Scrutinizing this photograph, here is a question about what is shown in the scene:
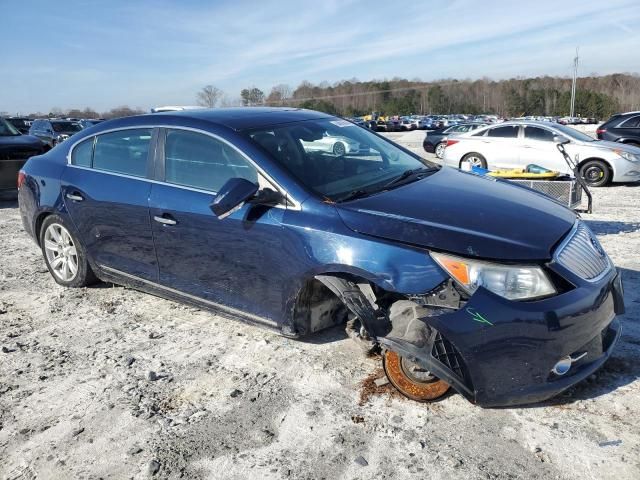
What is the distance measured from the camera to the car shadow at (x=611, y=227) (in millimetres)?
6866

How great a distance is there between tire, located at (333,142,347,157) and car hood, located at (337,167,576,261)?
614 mm

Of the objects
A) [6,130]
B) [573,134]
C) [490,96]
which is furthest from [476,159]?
[490,96]

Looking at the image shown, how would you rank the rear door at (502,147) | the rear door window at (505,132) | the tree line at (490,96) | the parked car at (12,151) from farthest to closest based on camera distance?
the tree line at (490,96)
the rear door window at (505,132)
the rear door at (502,147)
the parked car at (12,151)

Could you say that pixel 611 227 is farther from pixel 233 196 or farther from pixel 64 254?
pixel 64 254

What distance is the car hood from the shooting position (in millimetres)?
2797

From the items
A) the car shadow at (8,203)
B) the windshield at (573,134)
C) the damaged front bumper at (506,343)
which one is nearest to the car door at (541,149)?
the windshield at (573,134)

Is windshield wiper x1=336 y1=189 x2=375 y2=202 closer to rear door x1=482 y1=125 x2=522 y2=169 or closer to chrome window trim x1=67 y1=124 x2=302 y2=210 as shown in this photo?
chrome window trim x1=67 y1=124 x2=302 y2=210

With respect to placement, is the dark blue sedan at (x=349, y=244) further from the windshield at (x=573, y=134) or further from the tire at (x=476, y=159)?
the windshield at (x=573, y=134)

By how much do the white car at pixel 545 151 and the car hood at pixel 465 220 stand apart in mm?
8778

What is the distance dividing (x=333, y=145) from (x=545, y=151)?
9115mm

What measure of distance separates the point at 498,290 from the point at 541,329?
0.27 m

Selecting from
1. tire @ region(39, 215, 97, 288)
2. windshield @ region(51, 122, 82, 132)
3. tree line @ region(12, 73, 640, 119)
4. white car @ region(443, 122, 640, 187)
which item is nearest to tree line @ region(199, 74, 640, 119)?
tree line @ region(12, 73, 640, 119)

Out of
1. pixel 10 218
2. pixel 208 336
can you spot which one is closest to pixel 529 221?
pixel 208 336

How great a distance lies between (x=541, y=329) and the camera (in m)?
2.64
